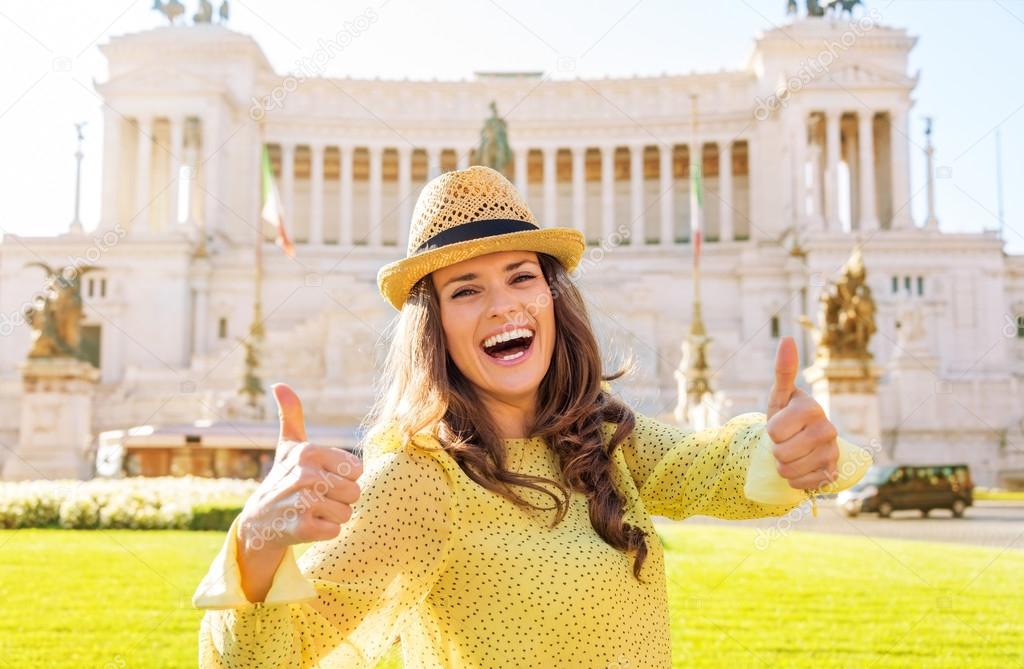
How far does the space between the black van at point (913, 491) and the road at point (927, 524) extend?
0.24m

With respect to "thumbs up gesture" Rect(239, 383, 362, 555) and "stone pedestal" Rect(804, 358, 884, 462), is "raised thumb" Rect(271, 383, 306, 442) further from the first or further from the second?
"stone pedestal" Rect(804, 358, 884, 462)

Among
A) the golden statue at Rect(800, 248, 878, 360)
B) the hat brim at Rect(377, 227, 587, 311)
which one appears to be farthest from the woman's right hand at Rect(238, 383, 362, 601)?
the golden statue at Rect(800, 248, 878, 360)

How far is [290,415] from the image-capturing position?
2.39 meters

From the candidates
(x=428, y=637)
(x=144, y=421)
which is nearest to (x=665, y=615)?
(x=428, y=637)

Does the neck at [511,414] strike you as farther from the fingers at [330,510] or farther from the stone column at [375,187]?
the stone column at [375,187]

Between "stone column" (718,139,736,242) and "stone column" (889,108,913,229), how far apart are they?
10.1 metres

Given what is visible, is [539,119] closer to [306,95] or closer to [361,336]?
[306,95]

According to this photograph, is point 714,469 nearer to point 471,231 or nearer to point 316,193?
point 471,231

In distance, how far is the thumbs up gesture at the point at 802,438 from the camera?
2.55 m

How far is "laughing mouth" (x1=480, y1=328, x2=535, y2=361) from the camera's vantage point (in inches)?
119

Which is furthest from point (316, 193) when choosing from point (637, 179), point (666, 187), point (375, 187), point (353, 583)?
point (353, 583)

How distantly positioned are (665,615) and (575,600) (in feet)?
1.35

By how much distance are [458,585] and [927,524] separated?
19.6 metres

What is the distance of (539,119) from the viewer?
238 ft
